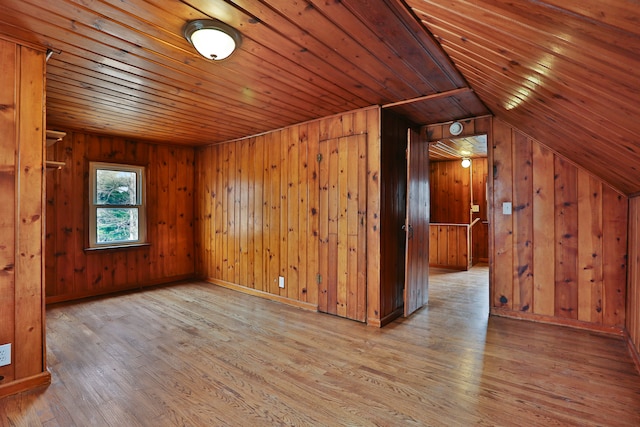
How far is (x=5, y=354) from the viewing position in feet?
6.74

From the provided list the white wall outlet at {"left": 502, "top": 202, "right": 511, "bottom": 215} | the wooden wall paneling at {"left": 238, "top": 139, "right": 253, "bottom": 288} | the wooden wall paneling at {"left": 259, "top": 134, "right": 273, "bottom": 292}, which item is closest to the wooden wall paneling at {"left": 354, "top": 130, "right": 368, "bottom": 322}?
the wooden wall paneling at {"left": 259, "top": 134, "right": 273, "bottom": 292}

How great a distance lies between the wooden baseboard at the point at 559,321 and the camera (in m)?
3.02

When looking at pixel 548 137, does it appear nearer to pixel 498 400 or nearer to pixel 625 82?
pixel 625 82

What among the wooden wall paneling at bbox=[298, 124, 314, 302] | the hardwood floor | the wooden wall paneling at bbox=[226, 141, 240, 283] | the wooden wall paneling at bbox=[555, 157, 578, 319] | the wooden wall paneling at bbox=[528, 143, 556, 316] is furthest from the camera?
the wooden wall paneling at bbox=[226, 141, 240, 283]

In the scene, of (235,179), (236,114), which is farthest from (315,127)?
(235,179)

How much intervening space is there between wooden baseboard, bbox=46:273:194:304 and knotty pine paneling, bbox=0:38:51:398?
2.52 meters

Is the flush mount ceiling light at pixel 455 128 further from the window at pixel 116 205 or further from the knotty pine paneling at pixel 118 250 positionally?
the window at pixel 116 205

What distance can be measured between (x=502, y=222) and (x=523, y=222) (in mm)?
200

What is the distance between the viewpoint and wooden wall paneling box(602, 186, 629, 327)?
2.98m

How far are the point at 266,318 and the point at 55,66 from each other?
2946mm

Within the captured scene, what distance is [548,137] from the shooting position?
9.37ft

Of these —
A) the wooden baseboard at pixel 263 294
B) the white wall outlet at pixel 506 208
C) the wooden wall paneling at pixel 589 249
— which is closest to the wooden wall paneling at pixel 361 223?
the wooden baseboard at pixel 263 294

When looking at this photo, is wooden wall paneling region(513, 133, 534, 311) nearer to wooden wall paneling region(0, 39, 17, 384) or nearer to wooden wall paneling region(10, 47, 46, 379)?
wooden wall paneling region(10, 47, 46, 379)

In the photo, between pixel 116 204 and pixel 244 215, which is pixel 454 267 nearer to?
pixel 244 215
